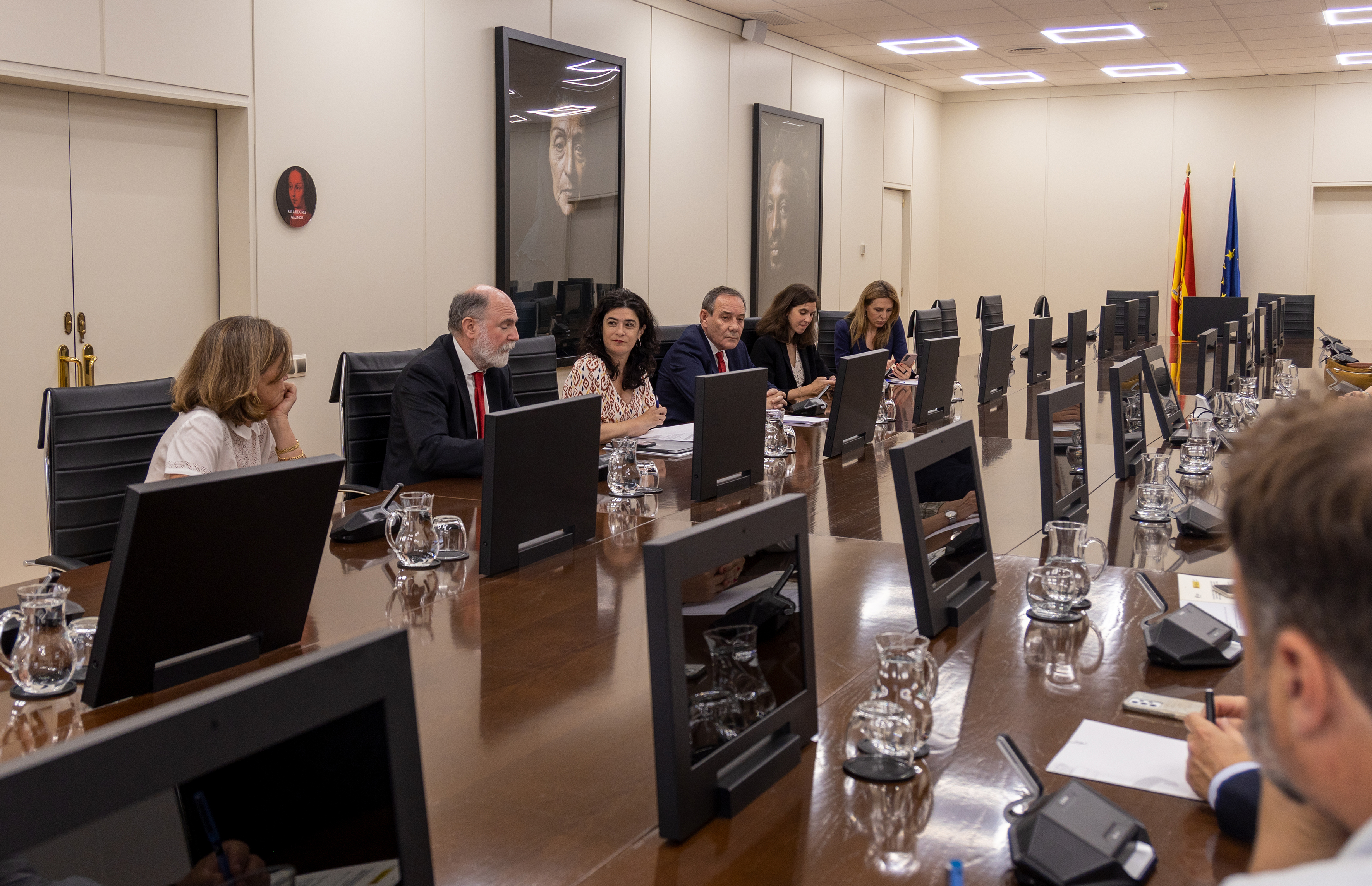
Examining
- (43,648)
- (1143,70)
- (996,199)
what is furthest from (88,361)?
(996,199)

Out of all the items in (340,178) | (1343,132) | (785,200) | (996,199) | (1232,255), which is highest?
(1343,132)

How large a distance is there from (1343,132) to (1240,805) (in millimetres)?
12113

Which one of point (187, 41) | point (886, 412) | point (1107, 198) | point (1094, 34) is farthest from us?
point (1107, 198)

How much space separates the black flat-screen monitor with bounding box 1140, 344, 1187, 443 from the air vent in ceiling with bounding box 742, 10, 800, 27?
502 cm

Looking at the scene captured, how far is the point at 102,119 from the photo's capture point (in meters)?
4.59

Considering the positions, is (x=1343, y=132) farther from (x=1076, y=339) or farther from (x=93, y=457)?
(x=93, y=457)

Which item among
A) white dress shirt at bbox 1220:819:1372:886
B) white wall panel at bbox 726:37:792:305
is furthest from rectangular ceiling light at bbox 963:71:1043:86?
white dress shirt at bbox 1220:819:1372:886

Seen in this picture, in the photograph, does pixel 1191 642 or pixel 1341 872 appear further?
pixel 1191 642

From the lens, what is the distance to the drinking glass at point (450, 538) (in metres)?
2.46

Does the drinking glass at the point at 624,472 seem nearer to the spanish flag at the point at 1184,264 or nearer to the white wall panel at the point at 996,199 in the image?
the spanish flag at the point at 1184,264

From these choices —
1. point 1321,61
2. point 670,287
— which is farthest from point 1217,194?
point 670,287

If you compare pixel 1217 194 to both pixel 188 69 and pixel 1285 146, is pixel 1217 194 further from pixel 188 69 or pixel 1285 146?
pixel 188 69

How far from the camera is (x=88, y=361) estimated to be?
15.0 feet

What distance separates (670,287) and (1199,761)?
693cm
